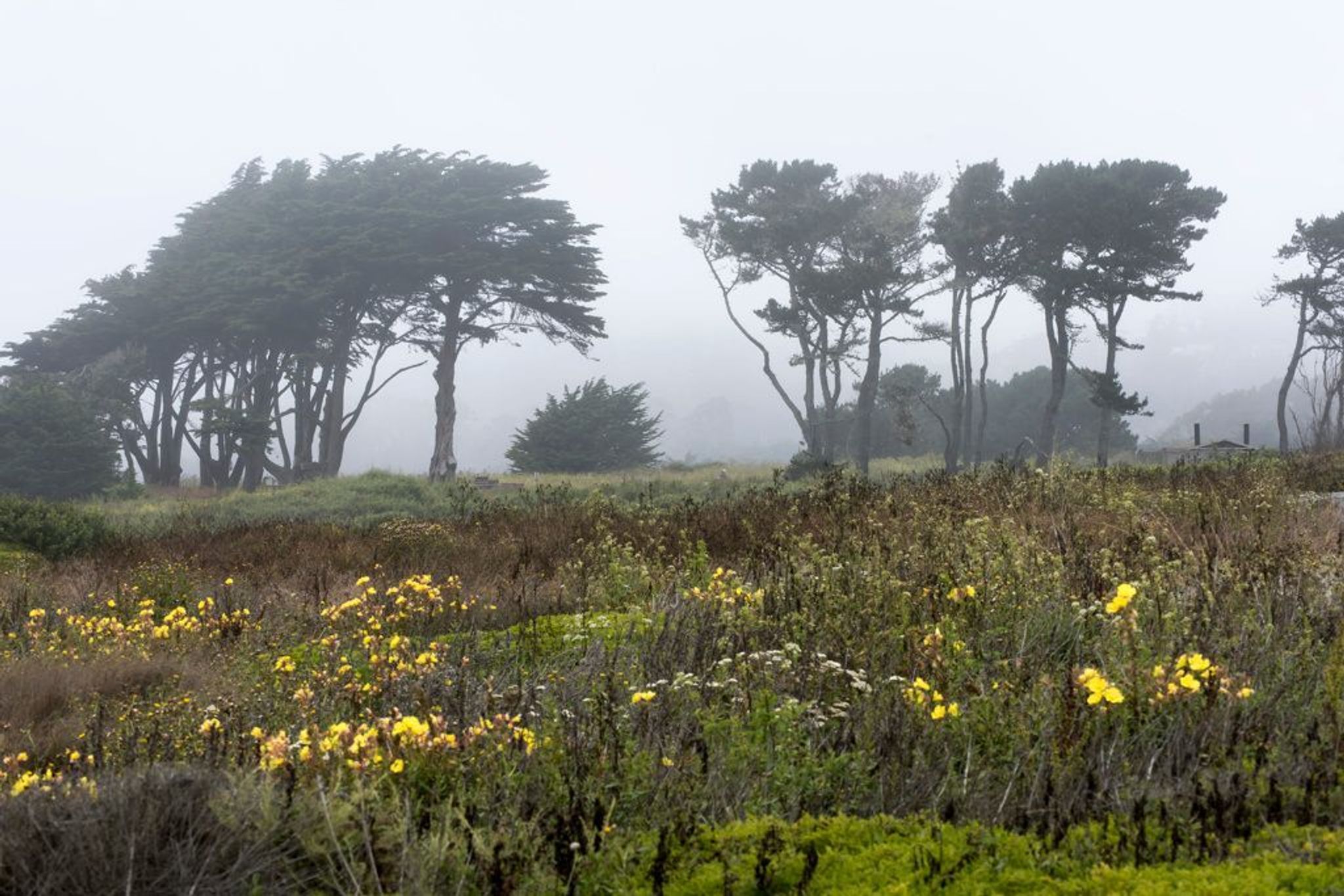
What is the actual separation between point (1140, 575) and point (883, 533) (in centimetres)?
249

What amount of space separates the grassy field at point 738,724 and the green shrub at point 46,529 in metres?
5.27

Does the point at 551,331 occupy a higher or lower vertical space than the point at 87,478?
higher

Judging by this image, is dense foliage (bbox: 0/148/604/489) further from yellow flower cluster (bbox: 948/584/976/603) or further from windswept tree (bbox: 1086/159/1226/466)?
yellow flower cluster (bbox: 948/584/976/603)

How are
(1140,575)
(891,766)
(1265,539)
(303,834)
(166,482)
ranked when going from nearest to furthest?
(303,834), (891,766), (1140,575), (1265,539), (166,482)

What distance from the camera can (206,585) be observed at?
10352 mm

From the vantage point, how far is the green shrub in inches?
540

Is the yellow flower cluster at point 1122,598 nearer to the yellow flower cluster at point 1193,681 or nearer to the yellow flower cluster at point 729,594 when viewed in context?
the yellow flower cluster at point 1193,681

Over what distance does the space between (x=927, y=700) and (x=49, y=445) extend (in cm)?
3522

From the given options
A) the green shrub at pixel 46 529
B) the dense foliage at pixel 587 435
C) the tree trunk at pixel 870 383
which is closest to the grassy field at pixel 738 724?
the green shrub at pixel 46 529

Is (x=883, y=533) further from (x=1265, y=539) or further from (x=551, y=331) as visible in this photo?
(x=551, y=331)

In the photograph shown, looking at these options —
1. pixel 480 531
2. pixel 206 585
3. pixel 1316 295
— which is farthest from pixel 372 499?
pixel 1316 295

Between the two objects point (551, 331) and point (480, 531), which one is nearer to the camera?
point (480, 531)

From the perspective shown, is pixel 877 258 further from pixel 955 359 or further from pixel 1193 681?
pixel 1193 681

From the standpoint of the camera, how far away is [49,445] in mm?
32781
